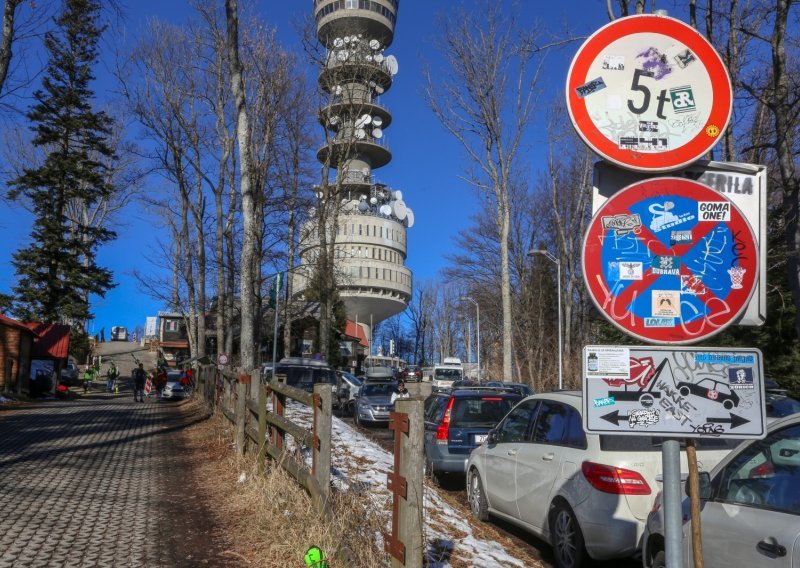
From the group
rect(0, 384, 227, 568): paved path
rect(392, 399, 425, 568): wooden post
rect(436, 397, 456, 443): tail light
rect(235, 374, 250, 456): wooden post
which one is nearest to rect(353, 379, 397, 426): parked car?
rect(0, 384, 227, 568): paved path

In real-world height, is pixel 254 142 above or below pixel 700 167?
above

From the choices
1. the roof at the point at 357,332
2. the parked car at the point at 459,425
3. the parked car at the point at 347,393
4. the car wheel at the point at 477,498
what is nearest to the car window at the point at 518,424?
the car wheel at the point at 477,498

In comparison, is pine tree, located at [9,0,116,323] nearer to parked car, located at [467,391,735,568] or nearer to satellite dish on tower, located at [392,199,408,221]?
parked car, located at [467,391,735,568]

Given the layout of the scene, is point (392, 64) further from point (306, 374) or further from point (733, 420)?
point (733, 420)

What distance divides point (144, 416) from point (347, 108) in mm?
19717

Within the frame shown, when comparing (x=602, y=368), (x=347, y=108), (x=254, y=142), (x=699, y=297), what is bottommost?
(x=602, y=368)

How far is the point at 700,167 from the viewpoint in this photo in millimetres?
3174

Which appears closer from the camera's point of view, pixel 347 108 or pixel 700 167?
pixel 700 167

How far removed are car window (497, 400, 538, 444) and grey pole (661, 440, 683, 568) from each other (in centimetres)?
521

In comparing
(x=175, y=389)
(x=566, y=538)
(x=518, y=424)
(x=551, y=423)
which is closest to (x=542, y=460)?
(x=551, y=423)

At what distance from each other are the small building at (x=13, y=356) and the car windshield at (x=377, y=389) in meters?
15.6

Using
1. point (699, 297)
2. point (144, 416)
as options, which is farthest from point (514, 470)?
point (144, 416)

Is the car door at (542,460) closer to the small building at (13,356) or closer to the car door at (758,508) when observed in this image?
the car door at (758,508)

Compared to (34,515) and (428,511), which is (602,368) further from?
(34,515)
